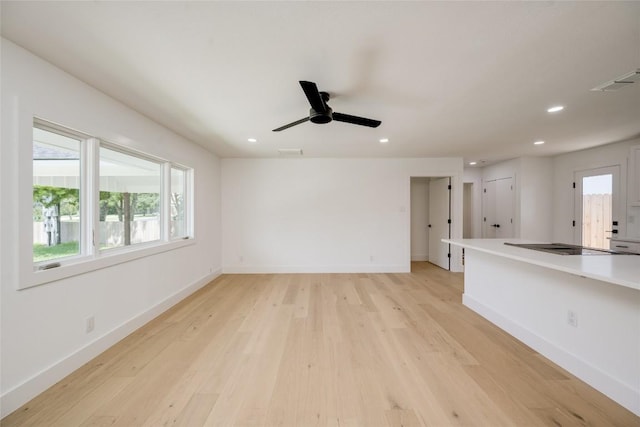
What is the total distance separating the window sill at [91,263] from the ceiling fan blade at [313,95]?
2.26 metres

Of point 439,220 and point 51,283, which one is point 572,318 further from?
point 51,283

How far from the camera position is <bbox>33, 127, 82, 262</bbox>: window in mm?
1686

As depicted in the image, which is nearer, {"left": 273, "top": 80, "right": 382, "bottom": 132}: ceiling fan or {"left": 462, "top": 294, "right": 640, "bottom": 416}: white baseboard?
{"left": 462, "top": 294, "right": 640, "bottom": 416}: white baseboard

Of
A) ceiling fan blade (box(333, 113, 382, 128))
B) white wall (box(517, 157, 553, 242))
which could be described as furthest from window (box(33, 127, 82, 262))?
white wall (box(517, 157, 553, 242))

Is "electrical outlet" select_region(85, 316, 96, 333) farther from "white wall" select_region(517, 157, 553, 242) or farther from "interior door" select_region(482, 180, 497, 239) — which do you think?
"interior door" select_region(482, 180, 497, 239)

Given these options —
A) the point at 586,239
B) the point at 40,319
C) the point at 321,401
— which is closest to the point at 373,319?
the point at 321,401

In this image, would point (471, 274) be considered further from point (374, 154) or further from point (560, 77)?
point (374, 154)

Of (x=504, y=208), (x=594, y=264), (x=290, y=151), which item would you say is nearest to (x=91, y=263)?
(x=290, y=151)

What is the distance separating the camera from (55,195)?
1.83 meters

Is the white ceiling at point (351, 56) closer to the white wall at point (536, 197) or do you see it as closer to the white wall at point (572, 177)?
the white wall at point (572, 177)

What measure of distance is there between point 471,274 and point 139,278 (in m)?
4.02

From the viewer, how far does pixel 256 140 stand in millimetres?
3480

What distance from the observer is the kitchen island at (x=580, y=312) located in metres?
1.46

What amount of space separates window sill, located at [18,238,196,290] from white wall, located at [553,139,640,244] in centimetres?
672
